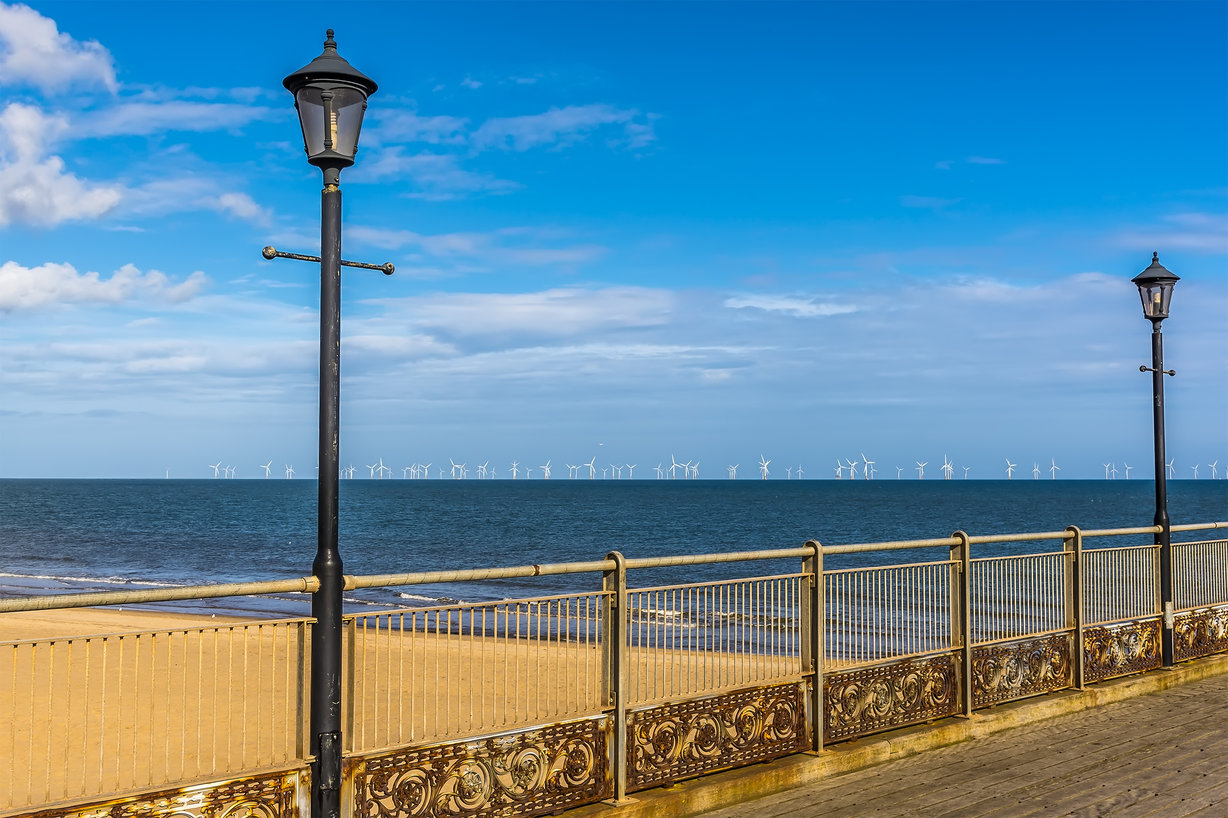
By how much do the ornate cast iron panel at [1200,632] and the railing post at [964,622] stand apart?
4344 millimetres

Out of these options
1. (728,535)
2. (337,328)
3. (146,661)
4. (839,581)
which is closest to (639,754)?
(839,581)

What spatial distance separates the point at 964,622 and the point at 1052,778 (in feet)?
5.36

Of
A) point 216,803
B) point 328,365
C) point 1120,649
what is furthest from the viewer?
point 1120,649

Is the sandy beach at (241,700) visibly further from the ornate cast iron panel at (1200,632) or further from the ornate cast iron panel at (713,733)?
the ornate cast iron panel at (1200,632)

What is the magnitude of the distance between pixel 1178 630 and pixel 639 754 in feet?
26.8

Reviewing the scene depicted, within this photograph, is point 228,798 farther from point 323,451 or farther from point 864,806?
point 864,806

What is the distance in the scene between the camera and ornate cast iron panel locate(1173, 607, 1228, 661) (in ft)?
38.9

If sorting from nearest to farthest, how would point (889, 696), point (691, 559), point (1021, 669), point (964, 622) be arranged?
point (691, 559), point (889, 696), point (964, 622), point (1021, 669)

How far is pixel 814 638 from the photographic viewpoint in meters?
7.64

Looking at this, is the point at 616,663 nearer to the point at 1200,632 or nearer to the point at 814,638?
the point at 814,638

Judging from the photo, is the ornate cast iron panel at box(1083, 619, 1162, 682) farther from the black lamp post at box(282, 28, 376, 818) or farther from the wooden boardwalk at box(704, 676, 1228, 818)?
the black lamp post at box(282, 28, 376, 818)

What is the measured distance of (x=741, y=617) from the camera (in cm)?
747

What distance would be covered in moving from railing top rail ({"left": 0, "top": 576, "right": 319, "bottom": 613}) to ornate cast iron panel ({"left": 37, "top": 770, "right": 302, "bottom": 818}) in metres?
0.85

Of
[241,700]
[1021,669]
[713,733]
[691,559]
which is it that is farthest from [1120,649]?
[241,700]
